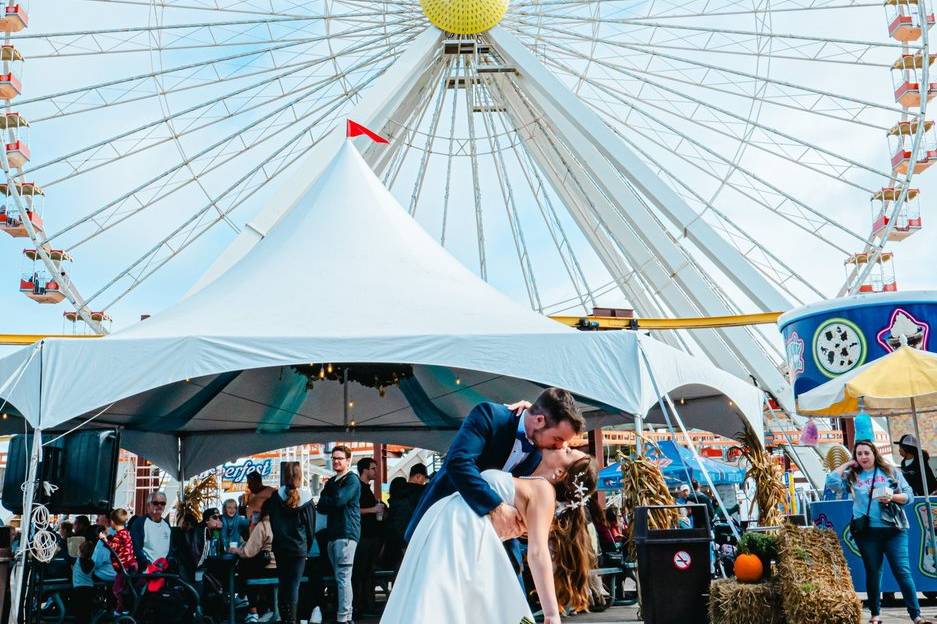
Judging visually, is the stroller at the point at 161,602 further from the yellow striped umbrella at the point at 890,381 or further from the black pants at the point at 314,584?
the yellow striped umbrella at the point at 890,381

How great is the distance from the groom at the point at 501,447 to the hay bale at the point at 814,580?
10.6ft

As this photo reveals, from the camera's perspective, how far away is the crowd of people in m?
7.62

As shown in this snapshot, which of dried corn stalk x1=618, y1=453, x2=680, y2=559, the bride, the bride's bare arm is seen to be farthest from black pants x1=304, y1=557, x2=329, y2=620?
the bride's bare arm

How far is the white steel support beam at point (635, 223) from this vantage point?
50.9ft

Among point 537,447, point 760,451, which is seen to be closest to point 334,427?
point 760,451

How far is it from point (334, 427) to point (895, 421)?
7760mm

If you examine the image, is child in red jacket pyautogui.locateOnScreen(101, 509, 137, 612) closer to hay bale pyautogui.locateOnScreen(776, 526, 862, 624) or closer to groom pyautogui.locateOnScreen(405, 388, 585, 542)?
hay bale pyautogui.locateOnScreen(776, 526, 862, 624)

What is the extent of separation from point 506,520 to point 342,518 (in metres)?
4.57

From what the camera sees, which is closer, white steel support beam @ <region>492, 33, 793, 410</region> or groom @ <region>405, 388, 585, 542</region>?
groom @ <region>405, 388, 585, 542</region>

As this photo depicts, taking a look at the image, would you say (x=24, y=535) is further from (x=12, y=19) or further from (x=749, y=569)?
(x=12, y=19)

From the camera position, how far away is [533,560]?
10.2ft

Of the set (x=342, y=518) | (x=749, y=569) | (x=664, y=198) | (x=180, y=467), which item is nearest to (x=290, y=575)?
(x=342, y=518)

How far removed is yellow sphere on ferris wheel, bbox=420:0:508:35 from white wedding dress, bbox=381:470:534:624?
14796 millimetres

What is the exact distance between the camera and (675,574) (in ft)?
22.2
